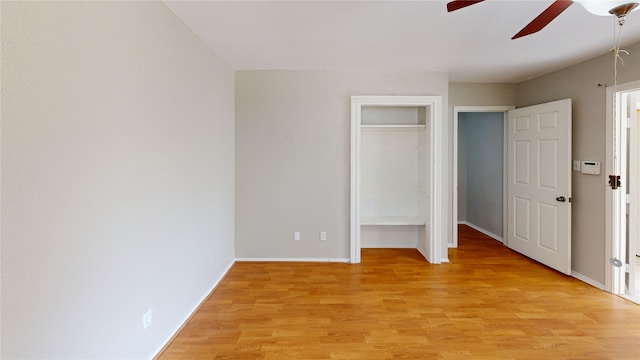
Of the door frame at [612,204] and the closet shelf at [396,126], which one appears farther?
the closet shelf at [396,126]

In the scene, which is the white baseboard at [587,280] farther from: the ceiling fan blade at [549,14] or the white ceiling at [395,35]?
the ceiling fan blade at [549,14]

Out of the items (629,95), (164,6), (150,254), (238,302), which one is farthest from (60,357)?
(629,95)

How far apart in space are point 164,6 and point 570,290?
4.65m

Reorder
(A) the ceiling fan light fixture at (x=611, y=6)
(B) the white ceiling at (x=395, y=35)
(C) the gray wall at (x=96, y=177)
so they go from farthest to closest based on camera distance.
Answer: (B) the white ceiling at (x=395, y=35)
(A) the ceiling fan light fixture at (x=611, y=6)
(C) the gray wall at (x=96, y=177)

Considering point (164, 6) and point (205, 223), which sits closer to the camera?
point (164, 6)

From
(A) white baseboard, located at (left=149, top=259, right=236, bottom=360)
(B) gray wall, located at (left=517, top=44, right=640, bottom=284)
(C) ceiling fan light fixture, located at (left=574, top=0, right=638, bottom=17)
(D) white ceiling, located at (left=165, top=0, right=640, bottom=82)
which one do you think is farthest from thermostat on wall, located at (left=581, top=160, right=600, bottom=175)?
(A) white baseboard, located at (left=149, top=259, right=236, bottom=360)

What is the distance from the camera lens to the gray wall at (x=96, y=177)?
3.79ft

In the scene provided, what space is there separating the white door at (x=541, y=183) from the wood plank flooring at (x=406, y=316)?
0.36 metres

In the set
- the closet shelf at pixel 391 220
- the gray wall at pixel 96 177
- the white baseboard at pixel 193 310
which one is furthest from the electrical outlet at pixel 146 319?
the closet shelf at pixel 391 220

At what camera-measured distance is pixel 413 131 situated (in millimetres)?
4570

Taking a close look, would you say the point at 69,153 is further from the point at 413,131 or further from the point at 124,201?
the point at 413,131

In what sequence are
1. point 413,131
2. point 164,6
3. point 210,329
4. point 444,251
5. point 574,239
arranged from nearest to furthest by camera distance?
point 164,6
point 210,329
point 574,239
point 444,251
point 413,131

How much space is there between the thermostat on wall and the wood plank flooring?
1258 mm

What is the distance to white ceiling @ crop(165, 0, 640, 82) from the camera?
2.29 metres
